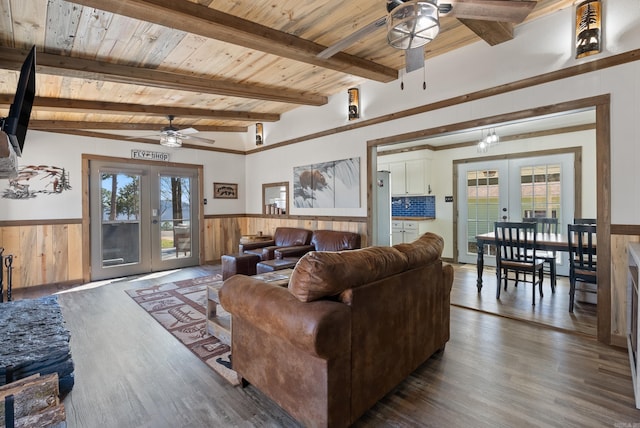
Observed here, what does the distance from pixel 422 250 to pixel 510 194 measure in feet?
15.3

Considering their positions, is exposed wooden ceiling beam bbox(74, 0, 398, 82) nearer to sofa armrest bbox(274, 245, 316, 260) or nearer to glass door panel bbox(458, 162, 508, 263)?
sofa armrest bbox(274, 245, 316, 260)

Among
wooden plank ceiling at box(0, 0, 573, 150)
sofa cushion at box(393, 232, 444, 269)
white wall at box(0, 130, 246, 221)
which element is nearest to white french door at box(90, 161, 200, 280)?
white wall at box(0, 130, 246, 221)

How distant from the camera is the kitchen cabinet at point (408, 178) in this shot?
6.81 metres

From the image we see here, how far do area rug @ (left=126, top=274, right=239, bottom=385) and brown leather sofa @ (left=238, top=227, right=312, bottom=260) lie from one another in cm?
73

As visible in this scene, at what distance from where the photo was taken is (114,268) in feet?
18.1

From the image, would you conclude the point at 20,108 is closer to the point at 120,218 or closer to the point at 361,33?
the point at 361,33

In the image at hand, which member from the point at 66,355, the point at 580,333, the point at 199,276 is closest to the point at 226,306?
the point at 66,355

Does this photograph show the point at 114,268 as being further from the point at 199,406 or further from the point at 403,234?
the point at 403,234

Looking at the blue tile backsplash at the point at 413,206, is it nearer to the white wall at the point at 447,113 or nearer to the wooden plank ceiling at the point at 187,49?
the white wall at the point at 447,113

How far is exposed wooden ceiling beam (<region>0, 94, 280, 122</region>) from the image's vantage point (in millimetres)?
4031

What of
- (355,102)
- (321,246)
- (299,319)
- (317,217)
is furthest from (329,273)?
(317,217)

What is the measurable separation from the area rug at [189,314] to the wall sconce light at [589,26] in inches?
154

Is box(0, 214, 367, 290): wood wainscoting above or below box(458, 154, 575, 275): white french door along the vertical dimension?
below

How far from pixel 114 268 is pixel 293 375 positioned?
511cm
